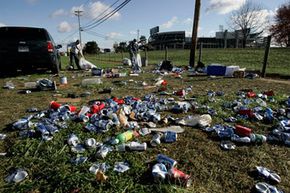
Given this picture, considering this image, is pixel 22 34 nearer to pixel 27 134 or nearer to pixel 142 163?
pixel 27 134

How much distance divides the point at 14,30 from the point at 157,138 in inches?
291

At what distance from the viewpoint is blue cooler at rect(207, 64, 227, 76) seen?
9672mm

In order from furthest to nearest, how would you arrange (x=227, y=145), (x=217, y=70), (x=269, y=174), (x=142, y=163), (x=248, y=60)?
(x=248, y=60), (x=217, y=70), (x=227, y=145), (x=142, y=163), (x=269, y=174)

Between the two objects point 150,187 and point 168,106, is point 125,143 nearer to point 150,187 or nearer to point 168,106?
point 150,187

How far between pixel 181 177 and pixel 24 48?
7714 mm

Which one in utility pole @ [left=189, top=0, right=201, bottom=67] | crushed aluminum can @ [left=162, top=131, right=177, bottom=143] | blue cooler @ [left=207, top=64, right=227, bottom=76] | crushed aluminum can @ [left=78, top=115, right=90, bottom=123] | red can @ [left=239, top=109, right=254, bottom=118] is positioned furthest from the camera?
utility pole @ [left=189, top=0, right=201, bottom=67]

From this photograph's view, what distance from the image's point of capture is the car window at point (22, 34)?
840 cm

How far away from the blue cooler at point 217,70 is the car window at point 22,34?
595 centimetres

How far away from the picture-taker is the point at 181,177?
2.31m

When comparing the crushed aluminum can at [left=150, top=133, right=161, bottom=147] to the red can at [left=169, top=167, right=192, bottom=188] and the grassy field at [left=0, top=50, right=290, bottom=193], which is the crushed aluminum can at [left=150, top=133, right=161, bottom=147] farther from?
the red can at [left=169, top=167, right=192, bottom=188]

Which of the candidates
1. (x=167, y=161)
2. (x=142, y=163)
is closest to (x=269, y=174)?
(x=167, y=161)

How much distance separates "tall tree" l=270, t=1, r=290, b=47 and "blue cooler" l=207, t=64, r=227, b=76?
159 ft

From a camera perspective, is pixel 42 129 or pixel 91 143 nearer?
pixel 91 143

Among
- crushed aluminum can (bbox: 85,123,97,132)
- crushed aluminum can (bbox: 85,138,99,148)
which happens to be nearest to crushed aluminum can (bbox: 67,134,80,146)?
crushed aluminum can (bbox: 85,138,99,148)
